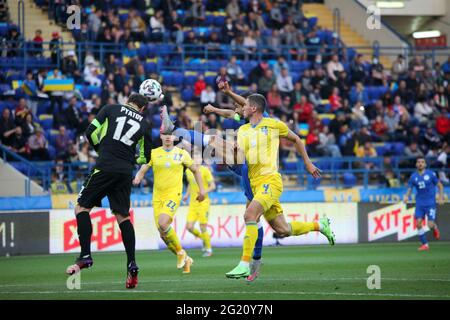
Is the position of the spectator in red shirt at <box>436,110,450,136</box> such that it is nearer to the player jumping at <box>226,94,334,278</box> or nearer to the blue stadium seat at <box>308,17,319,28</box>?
the blue stadium seat at <box>308,17,319,28</box>

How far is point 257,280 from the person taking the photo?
14.2m

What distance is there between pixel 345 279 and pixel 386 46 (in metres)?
25.1

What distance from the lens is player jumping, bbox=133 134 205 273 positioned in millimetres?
17000

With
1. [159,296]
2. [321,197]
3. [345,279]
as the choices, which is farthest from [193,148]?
[159,296]

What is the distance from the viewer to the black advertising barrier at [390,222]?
1108 inches

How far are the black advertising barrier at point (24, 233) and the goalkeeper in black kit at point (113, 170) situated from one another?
11661 millimetres

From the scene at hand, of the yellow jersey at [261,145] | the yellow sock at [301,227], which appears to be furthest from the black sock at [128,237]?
the yellow sock at [301,227]

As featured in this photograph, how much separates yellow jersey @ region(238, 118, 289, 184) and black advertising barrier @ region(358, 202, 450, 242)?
14.9m

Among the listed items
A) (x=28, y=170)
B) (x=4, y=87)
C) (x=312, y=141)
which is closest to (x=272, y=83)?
(x=312, y=141)

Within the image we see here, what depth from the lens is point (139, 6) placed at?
108ft

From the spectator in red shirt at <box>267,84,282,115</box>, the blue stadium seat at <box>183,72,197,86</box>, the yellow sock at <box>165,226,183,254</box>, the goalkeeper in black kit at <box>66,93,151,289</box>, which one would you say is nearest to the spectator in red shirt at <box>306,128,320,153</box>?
the spectator in red shirt at <box>267,84,282,115</box>

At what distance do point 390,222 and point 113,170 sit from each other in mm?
16907

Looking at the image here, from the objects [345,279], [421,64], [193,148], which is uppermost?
[421,64]

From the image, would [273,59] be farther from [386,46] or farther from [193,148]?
[193,148]
